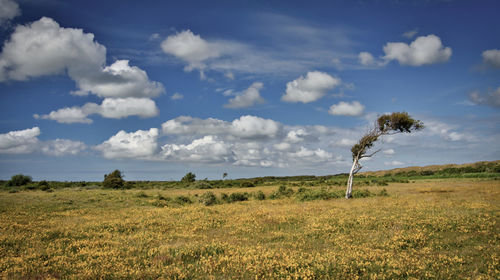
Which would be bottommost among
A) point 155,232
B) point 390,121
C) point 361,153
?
point 155,232

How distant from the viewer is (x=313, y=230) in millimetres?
14297

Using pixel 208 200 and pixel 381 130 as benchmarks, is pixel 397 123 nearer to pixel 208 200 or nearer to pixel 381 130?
pixel 381 130

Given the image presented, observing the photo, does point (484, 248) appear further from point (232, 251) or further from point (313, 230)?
point (232, 251)

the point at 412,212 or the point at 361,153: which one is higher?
the point at 361,153

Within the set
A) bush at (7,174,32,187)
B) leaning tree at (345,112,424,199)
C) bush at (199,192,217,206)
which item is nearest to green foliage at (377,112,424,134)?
leaning tree at (345,112,424,199)

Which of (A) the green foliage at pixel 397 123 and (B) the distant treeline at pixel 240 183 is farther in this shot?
(B) the distant treeline at pixel 240 183

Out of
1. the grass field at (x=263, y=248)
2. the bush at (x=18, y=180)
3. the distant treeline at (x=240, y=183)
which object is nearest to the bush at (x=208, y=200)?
the grass field at (x=263, y=248)

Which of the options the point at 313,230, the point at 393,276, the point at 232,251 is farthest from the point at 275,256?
the point at 313,230

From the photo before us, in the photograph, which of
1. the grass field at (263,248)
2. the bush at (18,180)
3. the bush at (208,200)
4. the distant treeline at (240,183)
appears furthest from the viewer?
the bush at (18,180)

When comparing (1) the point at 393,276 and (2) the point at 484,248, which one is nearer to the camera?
(1) the point at 393,276

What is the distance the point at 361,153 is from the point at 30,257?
101 ft

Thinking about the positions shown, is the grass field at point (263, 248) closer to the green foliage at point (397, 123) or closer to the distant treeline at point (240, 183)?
the green foliage at point (397, 123)

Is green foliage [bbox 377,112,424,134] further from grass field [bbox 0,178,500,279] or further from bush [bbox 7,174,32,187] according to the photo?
bush [bbox 7,174,32,187]

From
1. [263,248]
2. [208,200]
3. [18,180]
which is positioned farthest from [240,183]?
[263,248]
